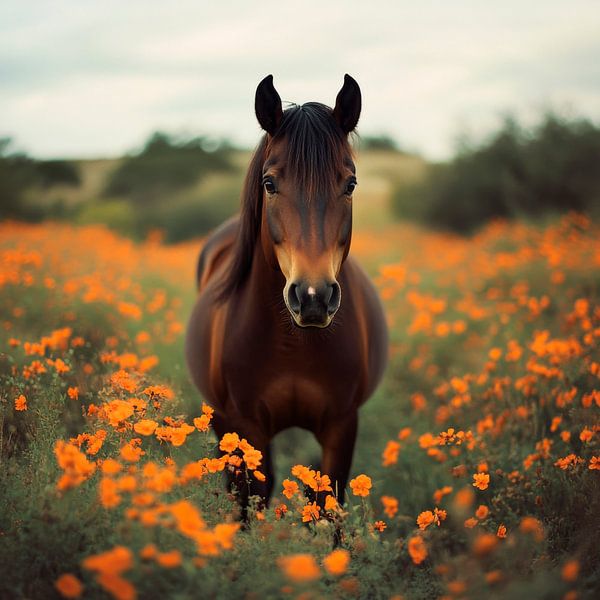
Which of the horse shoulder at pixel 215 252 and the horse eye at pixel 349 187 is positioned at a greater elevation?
the horse eye at pixel 349 187

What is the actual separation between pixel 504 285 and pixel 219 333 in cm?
502

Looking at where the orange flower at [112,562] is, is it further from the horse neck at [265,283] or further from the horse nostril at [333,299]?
the horse neck at [265,283]

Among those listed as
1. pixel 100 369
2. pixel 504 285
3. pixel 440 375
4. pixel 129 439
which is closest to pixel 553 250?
pixel 504 285

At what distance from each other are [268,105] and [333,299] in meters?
0.98

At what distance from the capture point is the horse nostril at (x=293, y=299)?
6.89 ft

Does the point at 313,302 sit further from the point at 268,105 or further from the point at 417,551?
the point at 268,105

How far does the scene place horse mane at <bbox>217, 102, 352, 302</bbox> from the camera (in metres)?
2.32

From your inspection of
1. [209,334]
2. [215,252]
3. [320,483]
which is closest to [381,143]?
→ [215,252]

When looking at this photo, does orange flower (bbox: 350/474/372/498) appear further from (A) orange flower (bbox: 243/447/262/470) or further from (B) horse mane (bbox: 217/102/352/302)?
(B) horse mane (bbox: 217/102/352/302)

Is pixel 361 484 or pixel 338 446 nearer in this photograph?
pixel 361 484

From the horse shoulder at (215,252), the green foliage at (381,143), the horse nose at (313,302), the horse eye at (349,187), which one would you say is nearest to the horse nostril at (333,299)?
the horse nose at (313,302)

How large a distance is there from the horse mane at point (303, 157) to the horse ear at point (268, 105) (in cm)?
4

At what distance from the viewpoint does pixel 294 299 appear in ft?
7.06

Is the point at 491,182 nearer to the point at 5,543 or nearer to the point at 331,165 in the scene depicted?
the point at 331,165
